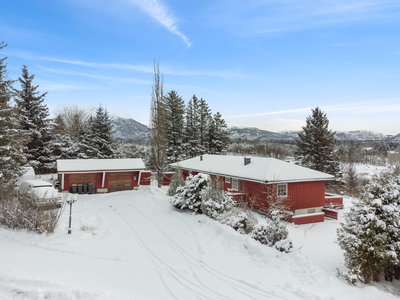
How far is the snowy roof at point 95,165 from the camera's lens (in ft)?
59.0

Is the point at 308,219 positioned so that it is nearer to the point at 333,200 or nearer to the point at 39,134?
the point at 333,200

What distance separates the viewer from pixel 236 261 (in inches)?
268

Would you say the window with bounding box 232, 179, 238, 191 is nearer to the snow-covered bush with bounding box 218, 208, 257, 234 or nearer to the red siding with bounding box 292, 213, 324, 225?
the red siding with bounding box 292, 213, 324, 225

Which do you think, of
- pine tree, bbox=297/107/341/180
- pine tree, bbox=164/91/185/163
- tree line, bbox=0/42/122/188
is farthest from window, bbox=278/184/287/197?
pine tree, bbox=164/91/185/163

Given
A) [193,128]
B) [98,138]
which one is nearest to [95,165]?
[98,138]

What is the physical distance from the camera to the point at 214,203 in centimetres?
1070

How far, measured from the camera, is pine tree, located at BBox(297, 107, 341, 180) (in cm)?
2818

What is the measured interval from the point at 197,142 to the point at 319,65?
22.1 m

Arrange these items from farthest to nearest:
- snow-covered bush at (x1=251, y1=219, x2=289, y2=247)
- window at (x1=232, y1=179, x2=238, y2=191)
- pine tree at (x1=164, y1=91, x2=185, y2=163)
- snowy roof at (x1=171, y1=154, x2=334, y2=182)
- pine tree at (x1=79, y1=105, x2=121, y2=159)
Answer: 1. pine tree at (x1=164, y1=91, x2=185, y2=163)
2. pine tree at (x1=79, y1=105, x2=121, y2=159)
3. window at (x1=232, y1=179, x2=238, y2=191)
4. snowy roof at (x1=171, y1=154, x2=334, y2=182)
5. snow-covered bush at (x1=251, y1=219, x2=289, y2=247)

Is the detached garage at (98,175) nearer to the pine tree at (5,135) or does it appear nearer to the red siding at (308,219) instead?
the pine tree at (5,135)

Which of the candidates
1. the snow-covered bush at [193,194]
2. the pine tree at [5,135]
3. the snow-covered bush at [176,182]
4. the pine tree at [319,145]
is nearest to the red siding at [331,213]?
the snow-covered bush at [193,194]

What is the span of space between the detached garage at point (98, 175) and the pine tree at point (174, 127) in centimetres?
1186

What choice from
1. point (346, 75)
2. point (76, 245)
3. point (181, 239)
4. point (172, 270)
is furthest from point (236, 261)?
point (346, 75)

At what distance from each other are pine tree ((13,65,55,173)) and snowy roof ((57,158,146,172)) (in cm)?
872
